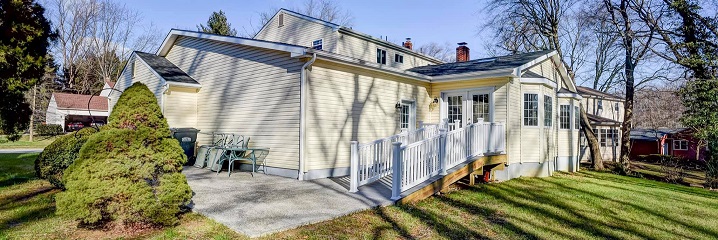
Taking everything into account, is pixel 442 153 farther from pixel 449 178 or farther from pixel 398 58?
pixel 398 58

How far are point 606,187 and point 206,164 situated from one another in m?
9.98

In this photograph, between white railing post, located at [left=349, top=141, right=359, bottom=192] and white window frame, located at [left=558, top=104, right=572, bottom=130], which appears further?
white window frame, located at [left=558, top=104, right=572, bottom=130]

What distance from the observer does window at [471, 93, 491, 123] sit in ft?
31.5

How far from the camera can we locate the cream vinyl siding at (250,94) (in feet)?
25.7

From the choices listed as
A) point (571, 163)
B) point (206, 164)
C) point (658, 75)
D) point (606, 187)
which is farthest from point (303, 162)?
point (658, 75)

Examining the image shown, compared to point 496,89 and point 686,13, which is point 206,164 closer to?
point 496,89

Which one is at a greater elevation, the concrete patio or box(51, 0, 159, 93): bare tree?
box(51, 0, 159, 93): bare tree

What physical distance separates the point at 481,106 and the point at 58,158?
914cm

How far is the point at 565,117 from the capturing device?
11.8 metres

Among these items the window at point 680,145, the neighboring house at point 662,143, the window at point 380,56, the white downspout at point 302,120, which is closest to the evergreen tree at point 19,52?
the white downspout at point 302,120

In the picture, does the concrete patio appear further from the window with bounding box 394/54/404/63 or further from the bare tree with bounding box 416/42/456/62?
the bare tree with bounding box 416/42/456/62

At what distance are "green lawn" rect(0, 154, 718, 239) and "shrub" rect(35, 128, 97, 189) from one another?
0.33 metres

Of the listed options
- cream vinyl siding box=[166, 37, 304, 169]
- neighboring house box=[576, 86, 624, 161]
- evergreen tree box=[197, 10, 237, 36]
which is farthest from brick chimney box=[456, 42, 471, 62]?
evergreen tree box=[197, 10, 237, 36]

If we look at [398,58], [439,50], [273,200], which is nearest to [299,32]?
[398,58]
